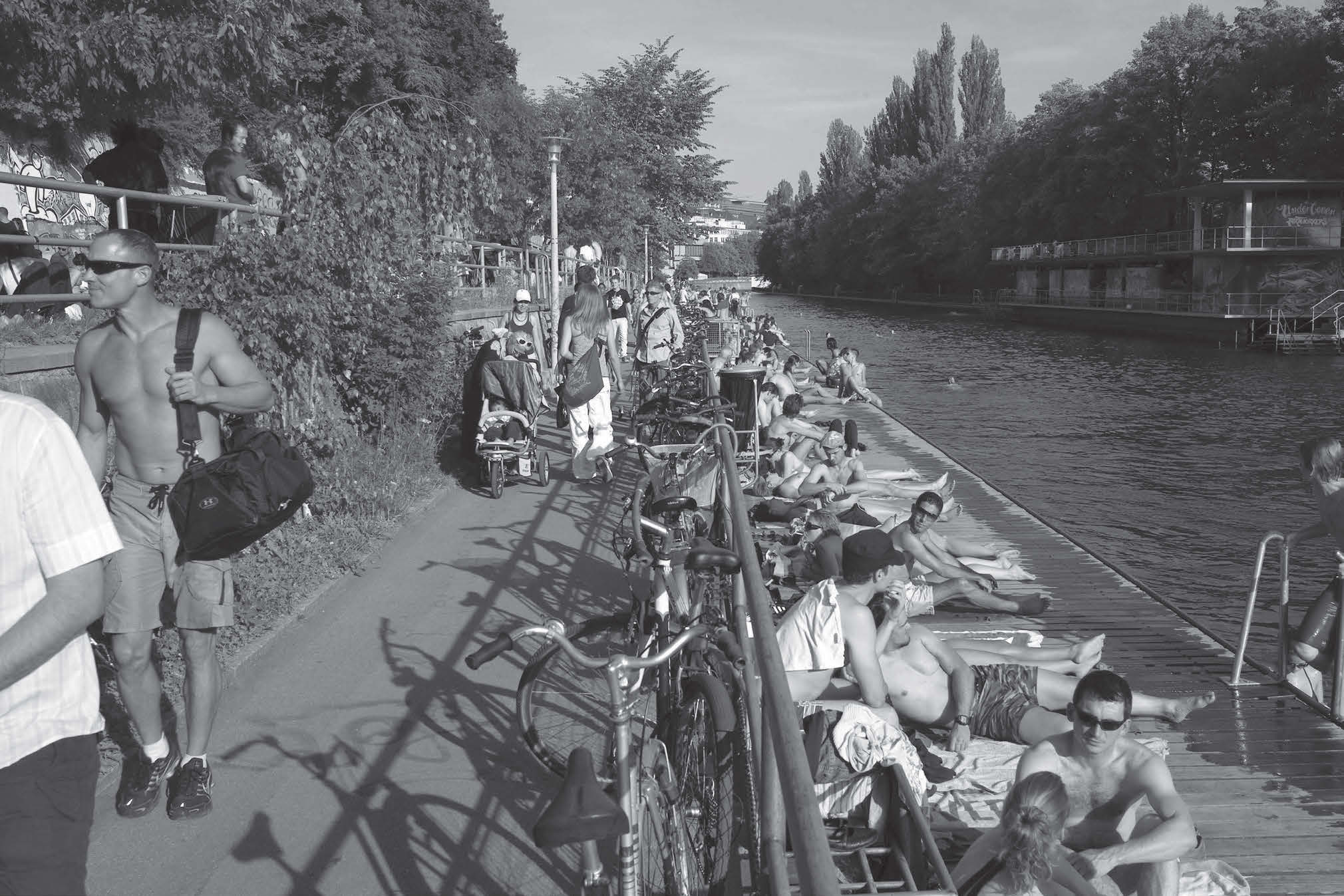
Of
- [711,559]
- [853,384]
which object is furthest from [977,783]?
[853,384]

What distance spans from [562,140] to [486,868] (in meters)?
17.7

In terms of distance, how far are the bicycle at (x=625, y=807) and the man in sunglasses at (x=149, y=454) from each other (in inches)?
56.8

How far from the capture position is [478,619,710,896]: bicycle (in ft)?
8.63

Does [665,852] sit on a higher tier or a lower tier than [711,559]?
lower

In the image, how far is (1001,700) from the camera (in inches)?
239

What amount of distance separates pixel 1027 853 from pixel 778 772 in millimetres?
1720

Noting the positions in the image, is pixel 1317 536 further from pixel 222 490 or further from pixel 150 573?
pixel 150 573

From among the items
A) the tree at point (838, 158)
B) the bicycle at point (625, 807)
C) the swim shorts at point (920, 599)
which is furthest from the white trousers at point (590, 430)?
the tree at point (838, 158)

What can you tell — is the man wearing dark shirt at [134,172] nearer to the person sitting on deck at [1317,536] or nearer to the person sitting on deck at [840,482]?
the person sitting on deck at [840,482]

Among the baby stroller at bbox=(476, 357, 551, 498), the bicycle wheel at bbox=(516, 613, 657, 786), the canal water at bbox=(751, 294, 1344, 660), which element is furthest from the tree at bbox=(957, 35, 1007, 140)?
the bicycle wheel at bbox=(516, 613, 657, 786)

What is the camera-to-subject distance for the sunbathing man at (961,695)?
5.92m

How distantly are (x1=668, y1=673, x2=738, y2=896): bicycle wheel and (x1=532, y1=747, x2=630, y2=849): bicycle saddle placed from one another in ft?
2.95

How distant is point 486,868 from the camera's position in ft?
13.9

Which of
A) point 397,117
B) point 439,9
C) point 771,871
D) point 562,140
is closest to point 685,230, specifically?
point 439,9
